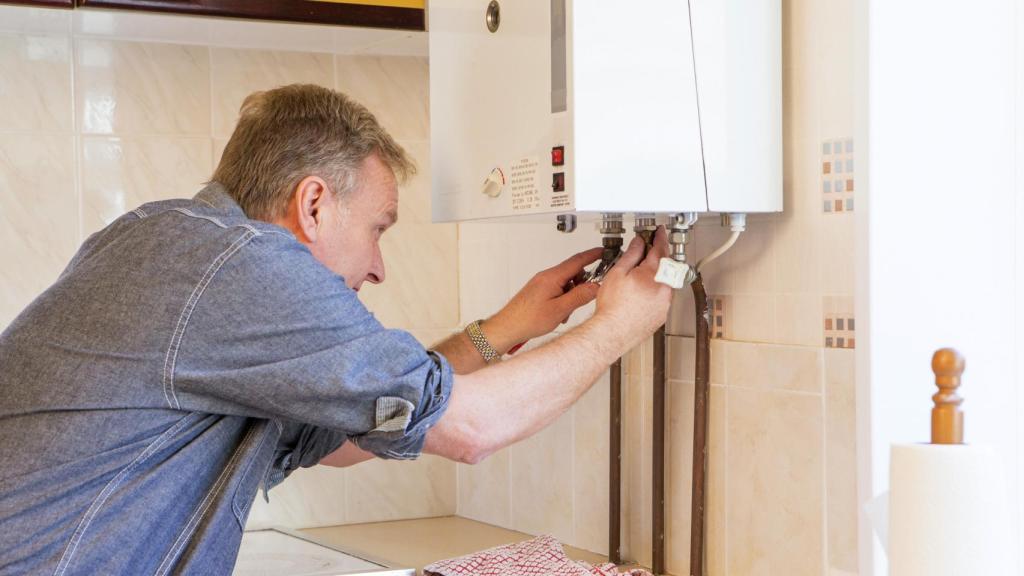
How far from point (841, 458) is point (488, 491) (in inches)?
41.9

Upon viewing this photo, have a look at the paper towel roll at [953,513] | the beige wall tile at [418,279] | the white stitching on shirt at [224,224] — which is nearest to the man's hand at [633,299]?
the white stitching on shirt at [224,224]

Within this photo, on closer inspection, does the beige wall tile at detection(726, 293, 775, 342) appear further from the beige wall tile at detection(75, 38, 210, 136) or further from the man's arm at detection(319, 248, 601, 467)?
the beige wall tile at detection(75, 38, 210, 136)

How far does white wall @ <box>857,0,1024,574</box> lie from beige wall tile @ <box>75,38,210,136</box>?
141 centimetres

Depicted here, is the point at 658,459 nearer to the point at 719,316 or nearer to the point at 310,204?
the point at 719,316

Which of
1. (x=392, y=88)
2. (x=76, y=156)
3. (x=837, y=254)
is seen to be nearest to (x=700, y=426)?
(x=837, y=254)

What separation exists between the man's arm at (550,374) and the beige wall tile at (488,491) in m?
0.89

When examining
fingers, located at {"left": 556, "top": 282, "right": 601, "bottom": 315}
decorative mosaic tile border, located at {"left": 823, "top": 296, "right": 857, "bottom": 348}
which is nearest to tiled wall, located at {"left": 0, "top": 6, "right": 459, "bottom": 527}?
fingers, located at {"left": 556, "top": 282, "right": 601, "bottom": 315}

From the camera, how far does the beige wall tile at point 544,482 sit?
2.21 metres

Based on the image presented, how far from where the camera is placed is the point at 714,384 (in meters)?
1.79

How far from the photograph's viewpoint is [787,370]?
5.43 feet

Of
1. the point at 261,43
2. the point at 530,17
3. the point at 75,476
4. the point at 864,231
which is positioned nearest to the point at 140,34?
the point at 261,43

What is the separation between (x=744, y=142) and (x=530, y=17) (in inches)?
12.9

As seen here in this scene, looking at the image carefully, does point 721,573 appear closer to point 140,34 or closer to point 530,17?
point 530,17

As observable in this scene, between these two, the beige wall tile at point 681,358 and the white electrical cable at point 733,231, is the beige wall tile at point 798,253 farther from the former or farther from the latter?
the beige wall tile at point 681,358
